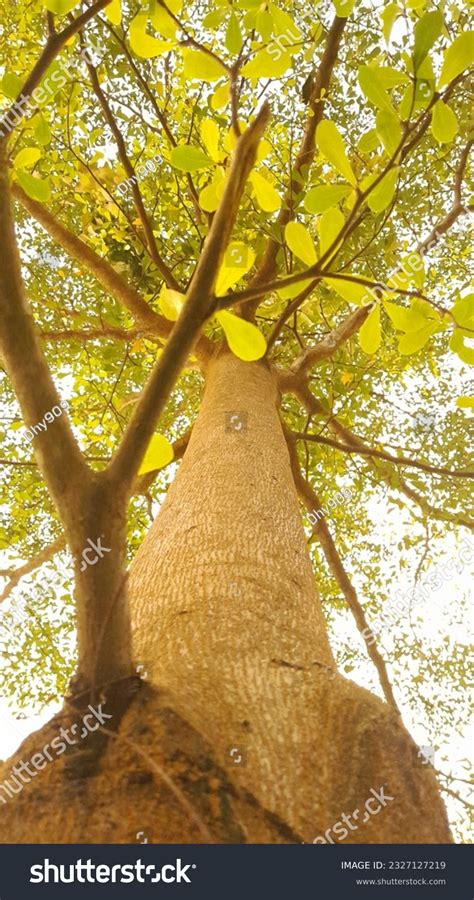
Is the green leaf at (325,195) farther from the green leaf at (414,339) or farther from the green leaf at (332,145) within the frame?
the green leaf at (414,339)

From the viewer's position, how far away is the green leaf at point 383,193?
106 cm

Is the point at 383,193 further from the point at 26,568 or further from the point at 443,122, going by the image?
the point at 26,568

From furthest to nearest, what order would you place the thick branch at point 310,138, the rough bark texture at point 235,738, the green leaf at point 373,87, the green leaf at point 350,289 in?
the thick branch at point 310,138, the green leaf at point 350,289, the green leaf at point 373,87, the rough bark texture at point 235,738

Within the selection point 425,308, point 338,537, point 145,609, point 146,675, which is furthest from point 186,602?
point 338,537

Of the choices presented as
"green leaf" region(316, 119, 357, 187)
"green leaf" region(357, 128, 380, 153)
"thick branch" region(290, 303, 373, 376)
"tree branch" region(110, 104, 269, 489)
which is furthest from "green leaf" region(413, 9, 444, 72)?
"thick branch" region(290, 303, 373, 376)

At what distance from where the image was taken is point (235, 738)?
973 millimetres

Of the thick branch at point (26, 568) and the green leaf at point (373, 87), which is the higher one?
the thick branch at point (26, 568)

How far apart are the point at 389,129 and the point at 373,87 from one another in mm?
67

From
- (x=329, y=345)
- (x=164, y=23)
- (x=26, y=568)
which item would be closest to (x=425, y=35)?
(x=164, y=23)

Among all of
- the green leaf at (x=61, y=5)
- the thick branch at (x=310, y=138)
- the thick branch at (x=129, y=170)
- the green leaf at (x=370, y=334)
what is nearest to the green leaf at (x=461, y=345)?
the green leaf at (x=370, y=334)

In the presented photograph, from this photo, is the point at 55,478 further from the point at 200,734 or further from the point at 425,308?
the point at 425,308

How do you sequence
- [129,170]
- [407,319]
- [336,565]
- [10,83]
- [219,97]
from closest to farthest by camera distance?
[407,319] → [10,83] → [219,97] → [129,170] → [336,565]

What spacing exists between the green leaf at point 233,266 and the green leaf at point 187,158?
239mm
